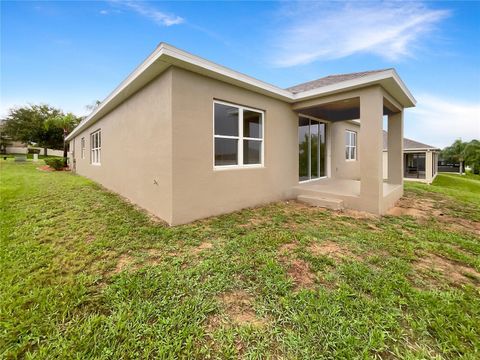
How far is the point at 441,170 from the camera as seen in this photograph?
1366 inches

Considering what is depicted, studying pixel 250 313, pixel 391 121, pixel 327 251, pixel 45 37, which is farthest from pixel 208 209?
pixel 45 37

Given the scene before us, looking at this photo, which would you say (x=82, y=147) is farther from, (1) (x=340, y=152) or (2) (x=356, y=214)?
(2) (x=356, y=214)

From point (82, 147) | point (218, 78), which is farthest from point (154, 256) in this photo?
point (82, 147)

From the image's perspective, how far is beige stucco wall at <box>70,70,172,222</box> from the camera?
469 centimetres

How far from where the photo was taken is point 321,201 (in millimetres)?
6414

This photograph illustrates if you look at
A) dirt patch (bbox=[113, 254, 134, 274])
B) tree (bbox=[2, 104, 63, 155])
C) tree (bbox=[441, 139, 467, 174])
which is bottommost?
dirt patch (bbox=[113, 254, 134, 274])

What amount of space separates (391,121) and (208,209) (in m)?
7.81

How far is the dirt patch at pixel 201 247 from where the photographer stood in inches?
136

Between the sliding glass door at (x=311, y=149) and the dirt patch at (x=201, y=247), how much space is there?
18.2 ft

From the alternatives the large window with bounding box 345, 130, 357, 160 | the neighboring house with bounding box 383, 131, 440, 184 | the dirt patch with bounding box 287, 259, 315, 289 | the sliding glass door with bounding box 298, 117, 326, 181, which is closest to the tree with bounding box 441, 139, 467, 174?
the neighboring house with bounding box 383, 131, 440, 184

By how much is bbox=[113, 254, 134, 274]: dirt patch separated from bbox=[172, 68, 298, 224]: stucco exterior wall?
4.70ft

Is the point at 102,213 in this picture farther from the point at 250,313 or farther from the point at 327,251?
the point at 327,251

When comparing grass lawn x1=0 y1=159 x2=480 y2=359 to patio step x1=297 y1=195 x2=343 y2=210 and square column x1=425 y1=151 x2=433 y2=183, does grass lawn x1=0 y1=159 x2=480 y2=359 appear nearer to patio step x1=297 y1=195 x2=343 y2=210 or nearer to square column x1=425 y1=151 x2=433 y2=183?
patio step x1=297 y1=195 x2=343 y2=210

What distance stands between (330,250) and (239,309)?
1990mm
